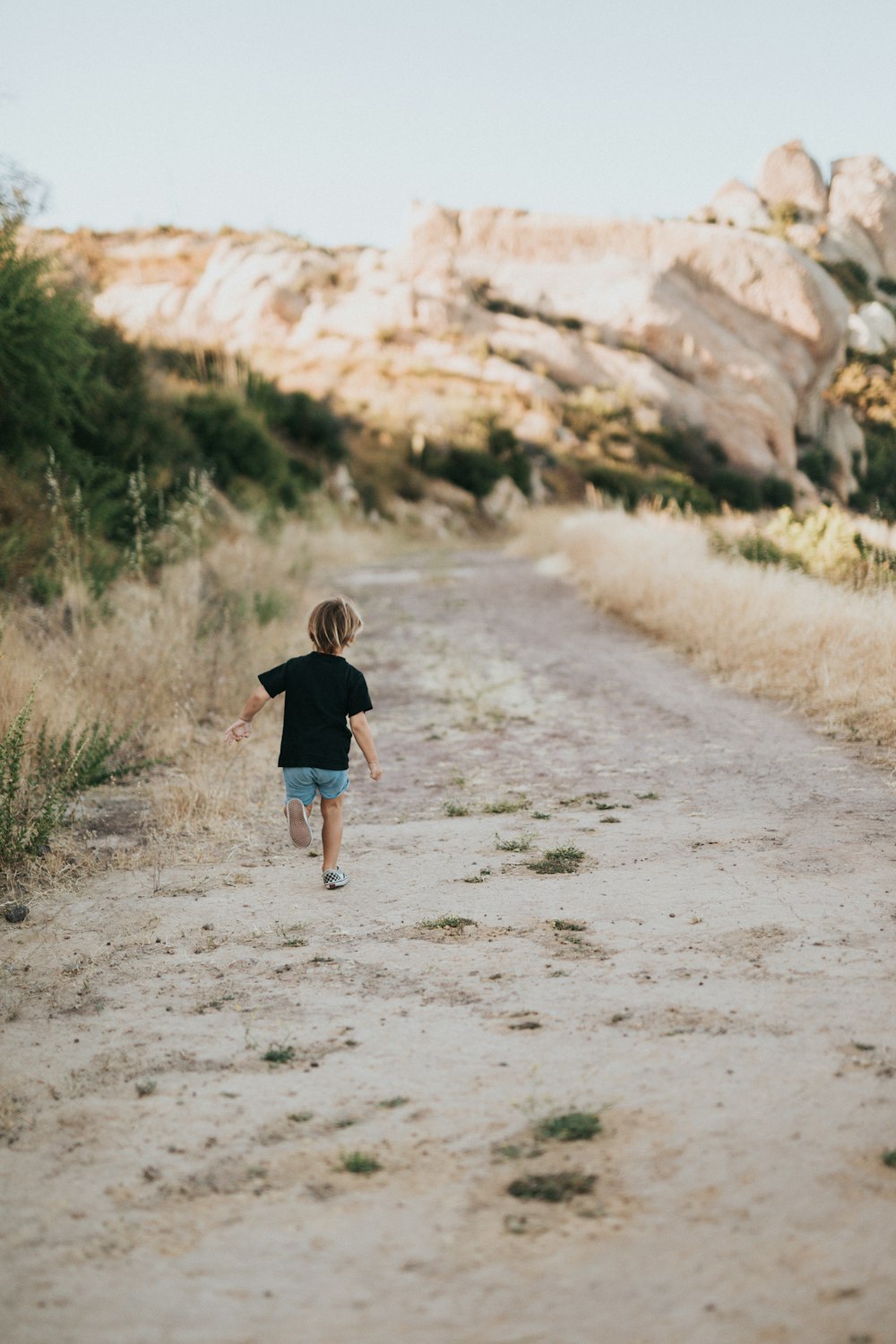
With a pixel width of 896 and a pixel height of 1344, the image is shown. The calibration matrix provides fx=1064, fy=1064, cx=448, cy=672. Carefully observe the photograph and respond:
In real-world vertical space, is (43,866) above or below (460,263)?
below

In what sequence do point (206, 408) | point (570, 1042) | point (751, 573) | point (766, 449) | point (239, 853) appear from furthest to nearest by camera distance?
point (766, 449) < point (206, 408) < point (751, 573) < point (239, 853) < point (570, 1042)

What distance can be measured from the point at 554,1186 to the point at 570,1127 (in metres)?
0.22

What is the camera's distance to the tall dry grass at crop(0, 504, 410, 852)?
5.90 m

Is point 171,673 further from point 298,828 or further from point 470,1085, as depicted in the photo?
point 470,1085

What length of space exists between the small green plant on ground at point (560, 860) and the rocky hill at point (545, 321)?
1300 inches

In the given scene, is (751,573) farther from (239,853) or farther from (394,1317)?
(394,1317)

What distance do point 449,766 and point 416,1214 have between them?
15.0 feet

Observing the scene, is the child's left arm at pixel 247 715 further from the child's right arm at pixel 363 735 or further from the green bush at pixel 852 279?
the green bush at pixel 852 279

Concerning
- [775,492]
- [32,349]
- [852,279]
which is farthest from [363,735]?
[852,279]

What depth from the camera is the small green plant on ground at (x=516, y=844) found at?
501 cm

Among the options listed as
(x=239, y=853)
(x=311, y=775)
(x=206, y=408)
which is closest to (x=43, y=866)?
(x=239, y=853)

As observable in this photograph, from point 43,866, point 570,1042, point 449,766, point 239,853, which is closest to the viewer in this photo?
point 570,1042

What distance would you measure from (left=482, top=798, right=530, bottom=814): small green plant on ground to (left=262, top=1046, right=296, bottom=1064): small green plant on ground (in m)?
2.76

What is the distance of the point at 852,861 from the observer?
4.55 metres
